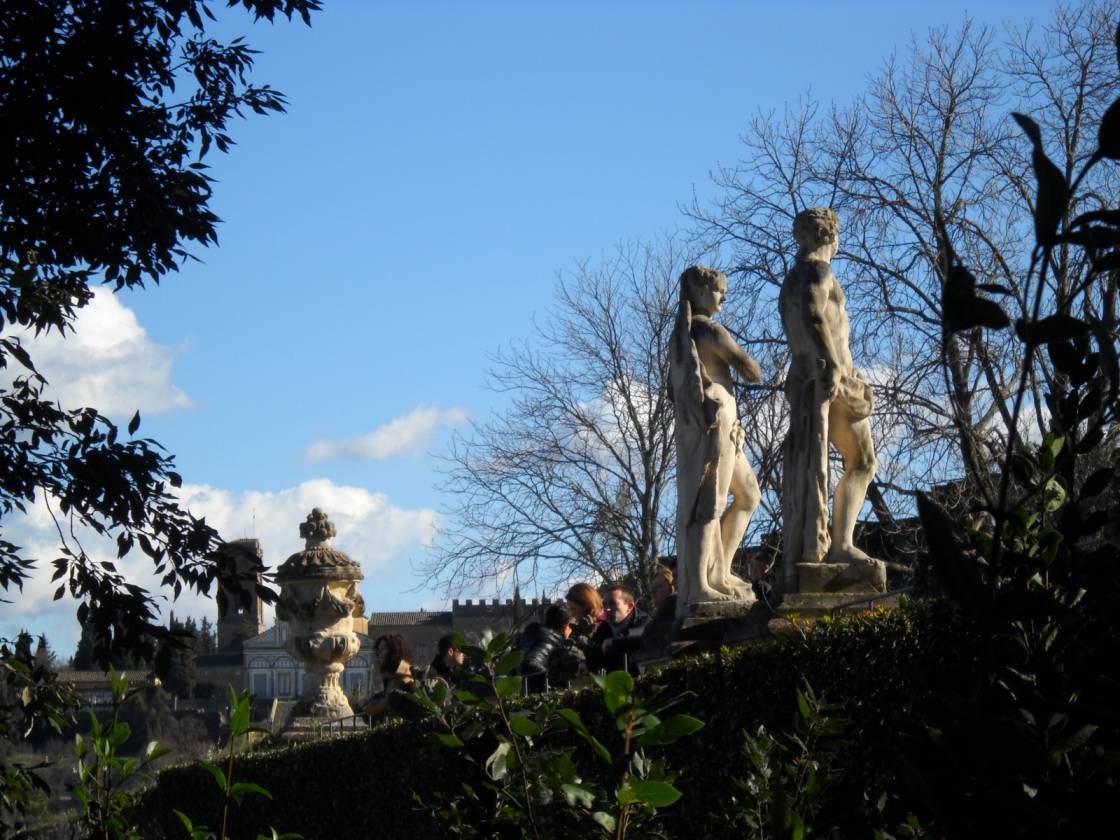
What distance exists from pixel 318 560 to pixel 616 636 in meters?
5.83

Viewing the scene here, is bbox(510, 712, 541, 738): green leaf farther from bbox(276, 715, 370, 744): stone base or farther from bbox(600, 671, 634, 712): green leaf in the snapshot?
bbox(276, 715, 370, 744): stone base

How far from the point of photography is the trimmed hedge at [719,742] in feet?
7.53

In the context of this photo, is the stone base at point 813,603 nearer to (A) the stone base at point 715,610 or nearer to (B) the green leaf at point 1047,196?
(A) the stone base at point 715,610

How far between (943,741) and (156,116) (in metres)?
6.70

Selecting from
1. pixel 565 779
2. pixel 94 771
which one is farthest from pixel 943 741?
pixel 94 771

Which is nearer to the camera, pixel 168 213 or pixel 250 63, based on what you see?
pixel 168 213

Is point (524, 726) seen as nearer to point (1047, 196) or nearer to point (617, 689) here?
point (617, 689)

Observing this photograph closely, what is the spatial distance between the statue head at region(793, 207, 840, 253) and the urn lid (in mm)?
7326

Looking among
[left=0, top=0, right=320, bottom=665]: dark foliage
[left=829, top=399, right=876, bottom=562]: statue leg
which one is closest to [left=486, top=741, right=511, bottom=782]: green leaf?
[left=0, top=0, right=320, bottom=665]: dark foliage

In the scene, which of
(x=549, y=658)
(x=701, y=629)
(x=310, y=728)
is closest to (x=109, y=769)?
(x=549, y=658)

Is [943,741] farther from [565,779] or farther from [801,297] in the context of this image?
[801,297]

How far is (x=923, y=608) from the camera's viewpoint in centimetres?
617

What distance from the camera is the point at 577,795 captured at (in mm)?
2385

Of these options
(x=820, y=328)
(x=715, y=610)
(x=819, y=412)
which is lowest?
(x=715, y=610)
